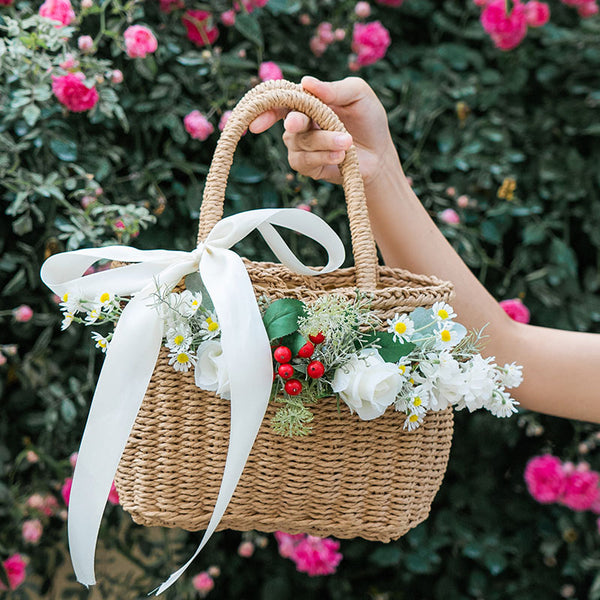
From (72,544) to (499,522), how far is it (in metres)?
1.31

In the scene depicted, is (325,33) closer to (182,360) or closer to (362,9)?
(362,9)

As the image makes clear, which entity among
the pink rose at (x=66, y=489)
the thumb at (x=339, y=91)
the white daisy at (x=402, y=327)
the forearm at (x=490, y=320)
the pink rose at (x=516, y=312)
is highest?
the thumb at (x=339, y=91)

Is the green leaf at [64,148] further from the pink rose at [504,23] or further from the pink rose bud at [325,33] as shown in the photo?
the pink rose at [504,23]

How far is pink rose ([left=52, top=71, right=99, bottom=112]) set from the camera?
124 cm

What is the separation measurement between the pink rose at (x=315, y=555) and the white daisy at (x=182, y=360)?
3.35 ft

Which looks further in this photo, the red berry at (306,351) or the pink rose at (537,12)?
the pink rose at (537,12)

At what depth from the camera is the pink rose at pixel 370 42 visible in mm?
Result: 1637

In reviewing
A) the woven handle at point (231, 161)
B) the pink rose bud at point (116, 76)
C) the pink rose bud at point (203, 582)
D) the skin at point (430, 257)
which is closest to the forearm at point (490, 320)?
the skin at point (430, 257)

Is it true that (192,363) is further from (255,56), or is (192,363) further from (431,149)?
(431,149)

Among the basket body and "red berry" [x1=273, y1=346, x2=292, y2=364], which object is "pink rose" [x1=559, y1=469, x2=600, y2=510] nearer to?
the basket body

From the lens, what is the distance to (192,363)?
0.71 m

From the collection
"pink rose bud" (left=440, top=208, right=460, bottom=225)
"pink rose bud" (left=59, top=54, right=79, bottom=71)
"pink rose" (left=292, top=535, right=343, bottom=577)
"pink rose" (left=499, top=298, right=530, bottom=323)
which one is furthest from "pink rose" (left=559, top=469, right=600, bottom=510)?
"pink rose bud" (left=59, top=54, right=79, bottom=71)

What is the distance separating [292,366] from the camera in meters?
0.71

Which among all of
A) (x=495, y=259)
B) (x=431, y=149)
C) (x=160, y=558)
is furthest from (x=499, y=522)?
(x=431, y=149)
